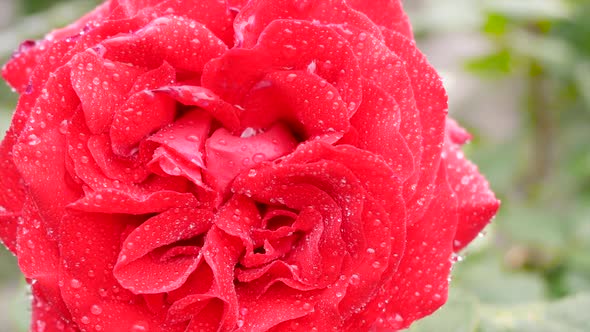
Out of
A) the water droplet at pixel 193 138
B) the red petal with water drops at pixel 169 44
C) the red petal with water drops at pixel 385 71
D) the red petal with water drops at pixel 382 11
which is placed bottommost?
the water droplet at pixel 193 138

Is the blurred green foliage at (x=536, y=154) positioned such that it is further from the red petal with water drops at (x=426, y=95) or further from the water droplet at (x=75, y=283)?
the water droplet at (x=75, y=283)

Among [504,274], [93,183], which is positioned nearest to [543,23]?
[504,274]

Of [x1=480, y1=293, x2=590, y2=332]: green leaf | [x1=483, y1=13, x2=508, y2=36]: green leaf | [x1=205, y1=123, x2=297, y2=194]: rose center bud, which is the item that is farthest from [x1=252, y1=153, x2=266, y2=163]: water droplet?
[x1=483, y1=13, x2=508, y2=36]: green leaf

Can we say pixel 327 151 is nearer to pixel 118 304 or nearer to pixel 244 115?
pixel 244 115

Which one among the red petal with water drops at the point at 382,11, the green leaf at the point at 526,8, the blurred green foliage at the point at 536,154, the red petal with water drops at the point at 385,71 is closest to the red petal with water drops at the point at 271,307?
the red petal with water drops at the point at 385,71

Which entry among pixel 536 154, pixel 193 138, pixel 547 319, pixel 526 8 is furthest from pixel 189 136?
pixel 536 154

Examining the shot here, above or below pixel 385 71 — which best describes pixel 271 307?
below

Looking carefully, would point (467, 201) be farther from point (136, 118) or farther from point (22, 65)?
point (22, 65)
